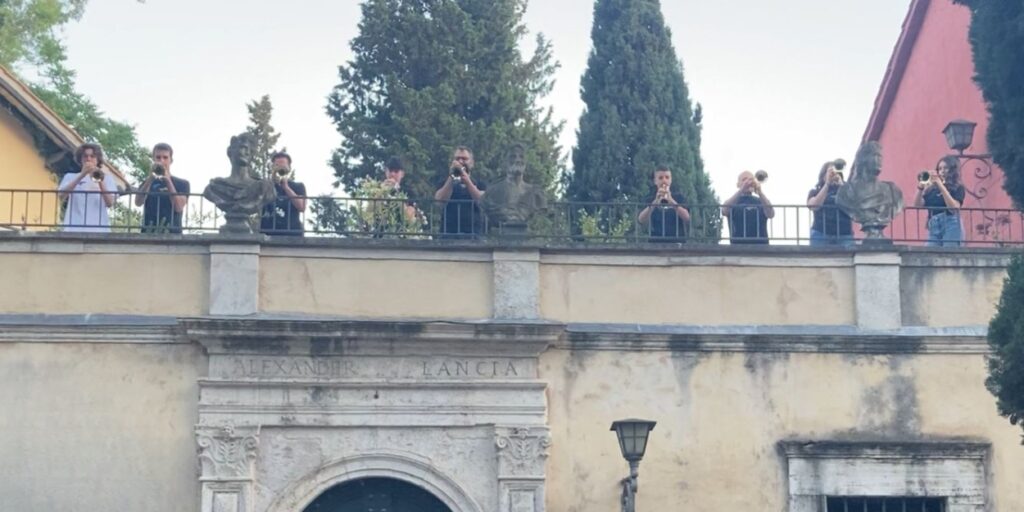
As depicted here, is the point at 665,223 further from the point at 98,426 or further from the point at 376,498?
→ the point at 98,426

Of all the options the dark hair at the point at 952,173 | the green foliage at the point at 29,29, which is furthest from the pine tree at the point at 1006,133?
the green foliage at the point at 29,29

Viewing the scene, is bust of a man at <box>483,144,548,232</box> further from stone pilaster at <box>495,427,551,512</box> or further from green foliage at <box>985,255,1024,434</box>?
green foliage at <box>985,255,1024,434</box>

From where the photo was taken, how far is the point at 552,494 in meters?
16.2

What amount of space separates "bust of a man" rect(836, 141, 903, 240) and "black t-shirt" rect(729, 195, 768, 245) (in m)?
0.71

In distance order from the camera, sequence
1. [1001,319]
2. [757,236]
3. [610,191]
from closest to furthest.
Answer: [1001,319]
[757,236]
[610,191]

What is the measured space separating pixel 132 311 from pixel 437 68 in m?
15.0

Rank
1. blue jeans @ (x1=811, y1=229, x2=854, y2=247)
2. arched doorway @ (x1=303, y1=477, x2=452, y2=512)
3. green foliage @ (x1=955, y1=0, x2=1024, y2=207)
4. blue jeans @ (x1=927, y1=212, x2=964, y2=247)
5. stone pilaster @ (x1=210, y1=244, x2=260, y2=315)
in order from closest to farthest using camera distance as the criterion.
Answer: green foliage @ (x1=955, y1=0, x2=1024, y2=207) < arched doorway @ (x1=303, y1=477, x2=452, y2=512) < stone pilaster @ (x1=210, y1=244, x2=260, y2=315) < blue jeans @ (x1=811, y1=229, x2=854, y2=247) < blue jeans @ (x1=927, y1=212, x2=964, y2=247)

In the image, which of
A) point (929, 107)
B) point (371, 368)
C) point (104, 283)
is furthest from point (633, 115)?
point (104, 283)

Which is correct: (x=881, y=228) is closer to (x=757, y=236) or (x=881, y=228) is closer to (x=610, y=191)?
(x=757, y=236)

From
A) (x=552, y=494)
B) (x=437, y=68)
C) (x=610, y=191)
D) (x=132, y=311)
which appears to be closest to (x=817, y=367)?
(x=552, y=494)

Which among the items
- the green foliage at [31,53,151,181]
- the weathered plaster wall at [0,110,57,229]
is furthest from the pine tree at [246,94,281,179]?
the weathered plaster wall at [0,110,57,229]

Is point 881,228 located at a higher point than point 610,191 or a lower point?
lower

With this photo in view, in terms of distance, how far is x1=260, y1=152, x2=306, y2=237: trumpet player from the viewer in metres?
16.7

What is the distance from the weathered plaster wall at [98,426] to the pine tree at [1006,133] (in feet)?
21.9
